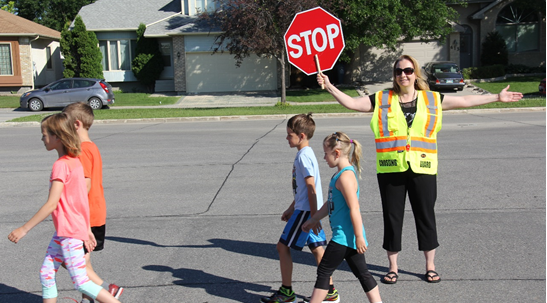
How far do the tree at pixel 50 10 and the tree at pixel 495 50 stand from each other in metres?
36.6

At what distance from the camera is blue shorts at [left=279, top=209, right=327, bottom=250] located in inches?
164

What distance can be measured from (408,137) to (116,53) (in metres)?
33.0

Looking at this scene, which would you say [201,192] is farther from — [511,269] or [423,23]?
[423,23]

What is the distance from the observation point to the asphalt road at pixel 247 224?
458 cm

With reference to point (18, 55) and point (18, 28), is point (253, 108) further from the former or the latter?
point (18, 28)

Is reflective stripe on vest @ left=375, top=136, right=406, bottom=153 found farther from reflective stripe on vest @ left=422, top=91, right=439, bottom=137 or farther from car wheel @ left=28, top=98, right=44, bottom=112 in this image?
car wheel @ left=28, top=98, right=44, bottom=112

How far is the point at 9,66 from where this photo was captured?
3350cm

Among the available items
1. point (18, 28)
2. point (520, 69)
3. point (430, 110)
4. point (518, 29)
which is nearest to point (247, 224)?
point (430, 110)

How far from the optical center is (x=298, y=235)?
417 cm

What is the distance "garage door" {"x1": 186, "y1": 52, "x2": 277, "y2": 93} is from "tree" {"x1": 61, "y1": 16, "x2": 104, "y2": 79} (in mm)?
5744

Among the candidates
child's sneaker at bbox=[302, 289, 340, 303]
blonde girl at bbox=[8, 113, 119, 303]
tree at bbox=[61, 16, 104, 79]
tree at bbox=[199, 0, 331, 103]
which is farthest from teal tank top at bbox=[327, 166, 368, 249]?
tree at bbox=[61, 16, 104, 79]

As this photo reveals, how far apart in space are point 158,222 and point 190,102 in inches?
904

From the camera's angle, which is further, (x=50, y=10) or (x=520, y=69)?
(x=50, y=10)

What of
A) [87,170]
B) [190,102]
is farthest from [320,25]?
[190,102]
